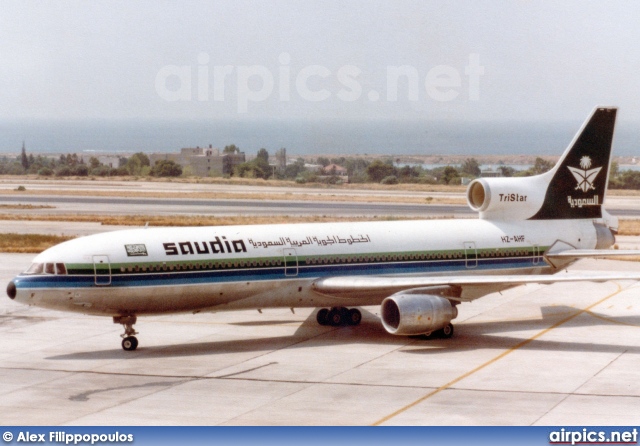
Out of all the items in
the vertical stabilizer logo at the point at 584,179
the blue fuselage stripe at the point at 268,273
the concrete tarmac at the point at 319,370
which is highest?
the vertical stabilizer logo at the point at 584,179

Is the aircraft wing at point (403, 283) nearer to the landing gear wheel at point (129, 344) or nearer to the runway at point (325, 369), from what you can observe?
the runway at point (325, 369)

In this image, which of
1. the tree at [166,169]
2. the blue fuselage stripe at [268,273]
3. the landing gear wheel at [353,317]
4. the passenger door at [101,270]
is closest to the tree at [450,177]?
the tree at [166,169]

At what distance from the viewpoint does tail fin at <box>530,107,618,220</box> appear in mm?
40219

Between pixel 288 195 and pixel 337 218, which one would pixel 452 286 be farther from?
pixel 288 195

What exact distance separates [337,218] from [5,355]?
54.5m

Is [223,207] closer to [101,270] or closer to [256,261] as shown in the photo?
[256,261]

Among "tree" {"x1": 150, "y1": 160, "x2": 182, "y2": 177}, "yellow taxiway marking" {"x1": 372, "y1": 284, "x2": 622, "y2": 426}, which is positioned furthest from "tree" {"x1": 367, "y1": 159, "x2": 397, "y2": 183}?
"yellow taxiway marking" {"x1": 372, "y1": 284, "x2": 622, "y2": 426}

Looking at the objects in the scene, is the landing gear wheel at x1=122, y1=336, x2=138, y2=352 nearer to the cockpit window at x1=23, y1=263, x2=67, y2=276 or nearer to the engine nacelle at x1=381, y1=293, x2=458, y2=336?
the cockpit window at x1=23, y1=263, x2=67, y2=276

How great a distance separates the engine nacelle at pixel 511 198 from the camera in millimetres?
39406

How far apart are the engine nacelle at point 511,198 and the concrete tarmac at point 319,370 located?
434cm

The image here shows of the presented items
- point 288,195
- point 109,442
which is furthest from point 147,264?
point 288,195

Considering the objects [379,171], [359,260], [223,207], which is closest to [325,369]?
[359,260]

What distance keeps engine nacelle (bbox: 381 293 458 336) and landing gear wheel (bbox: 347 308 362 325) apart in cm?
452

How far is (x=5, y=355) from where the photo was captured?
32375 millimetres
